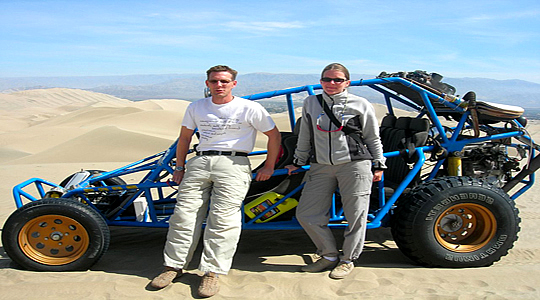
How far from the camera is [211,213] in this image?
382cm

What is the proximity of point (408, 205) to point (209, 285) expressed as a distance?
73.6 inches

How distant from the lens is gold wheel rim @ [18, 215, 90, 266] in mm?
4117

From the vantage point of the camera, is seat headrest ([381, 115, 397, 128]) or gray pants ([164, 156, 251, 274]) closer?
gray pants ([164, 156, 251, 274])

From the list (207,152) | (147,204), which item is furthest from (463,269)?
(147,204)

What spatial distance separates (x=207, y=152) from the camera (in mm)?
3951

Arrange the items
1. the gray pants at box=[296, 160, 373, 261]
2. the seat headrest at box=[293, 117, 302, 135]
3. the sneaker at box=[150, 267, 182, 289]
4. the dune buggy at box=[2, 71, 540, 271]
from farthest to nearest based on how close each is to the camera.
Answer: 1. the seat headrest at box=[293, 117, 302, 135]
2. the dune buggy at box=[2, 71, 540, 271]
3. the gray pants at box=[296, 160, 373, 261]
4. the sneaker at box=[150, 267, 182, 289]

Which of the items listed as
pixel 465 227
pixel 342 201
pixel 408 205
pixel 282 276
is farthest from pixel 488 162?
pixel 282 276

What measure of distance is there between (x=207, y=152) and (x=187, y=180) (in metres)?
0.29

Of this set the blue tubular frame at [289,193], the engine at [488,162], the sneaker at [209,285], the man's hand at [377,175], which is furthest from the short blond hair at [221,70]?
the engine at [488,162]

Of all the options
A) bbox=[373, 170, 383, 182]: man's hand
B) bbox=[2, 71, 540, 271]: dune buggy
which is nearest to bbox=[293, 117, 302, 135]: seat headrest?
bbox=[2, 71, 540, 271]: dune buggy

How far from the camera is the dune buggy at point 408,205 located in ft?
13.4

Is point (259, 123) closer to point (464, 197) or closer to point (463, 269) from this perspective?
point (464, 197)

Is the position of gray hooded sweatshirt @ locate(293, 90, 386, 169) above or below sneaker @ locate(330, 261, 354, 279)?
above

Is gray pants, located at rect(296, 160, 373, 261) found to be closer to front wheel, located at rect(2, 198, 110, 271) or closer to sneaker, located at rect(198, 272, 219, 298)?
sneaker, located at rect(198, 272, 219, 298)
